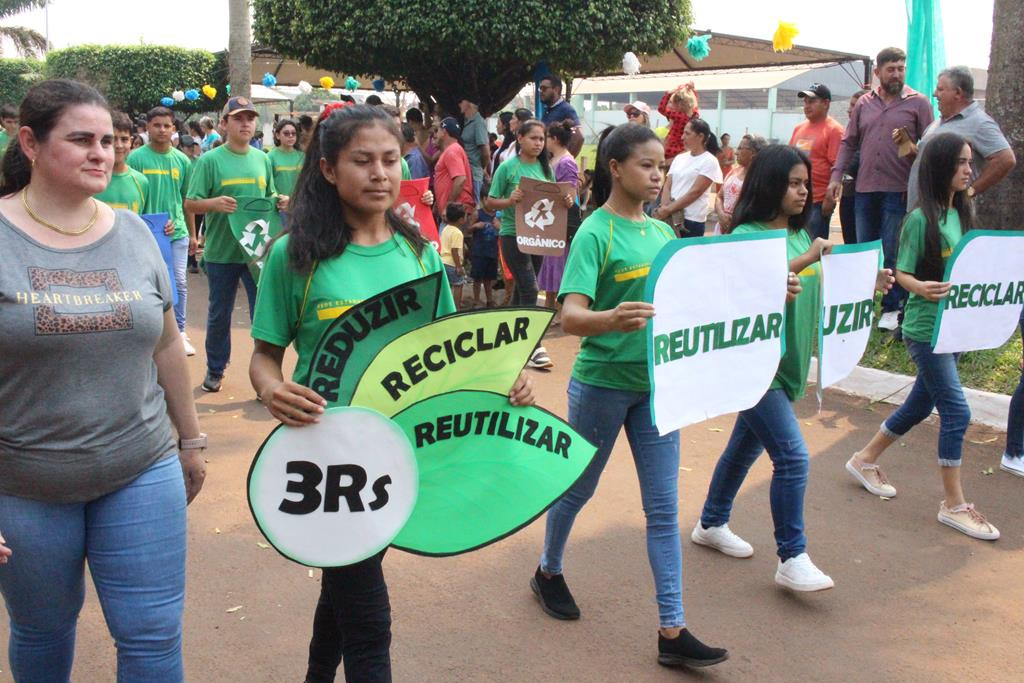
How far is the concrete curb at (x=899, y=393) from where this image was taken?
6.49 m

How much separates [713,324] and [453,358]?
1336 millimetres

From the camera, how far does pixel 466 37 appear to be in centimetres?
1423

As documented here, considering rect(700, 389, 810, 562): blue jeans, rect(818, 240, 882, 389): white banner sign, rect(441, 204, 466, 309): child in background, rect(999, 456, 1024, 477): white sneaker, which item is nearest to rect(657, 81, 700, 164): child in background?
rect(441, 204, 466, 309): child in background

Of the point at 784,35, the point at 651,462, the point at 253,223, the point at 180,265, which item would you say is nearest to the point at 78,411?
the point at 651,462

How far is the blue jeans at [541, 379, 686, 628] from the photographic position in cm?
346

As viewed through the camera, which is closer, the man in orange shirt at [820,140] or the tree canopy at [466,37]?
the man in orange shirt at [820,140]

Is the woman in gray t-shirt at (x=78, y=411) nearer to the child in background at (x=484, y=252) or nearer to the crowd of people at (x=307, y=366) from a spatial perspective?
the crowd of people at (x=307, y=366)

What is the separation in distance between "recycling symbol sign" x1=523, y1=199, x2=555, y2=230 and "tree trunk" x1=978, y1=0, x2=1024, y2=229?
11.6ft

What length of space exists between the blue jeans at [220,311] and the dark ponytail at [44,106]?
14.8 ft

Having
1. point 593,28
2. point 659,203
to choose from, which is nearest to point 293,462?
→ point 659,203

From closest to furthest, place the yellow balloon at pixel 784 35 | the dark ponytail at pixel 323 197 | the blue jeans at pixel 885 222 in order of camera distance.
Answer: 1. the dark ponytail at pixel 323 197
2. the blue jeans at pixel 885 222
3. the yellow balloon at pixel 784 35

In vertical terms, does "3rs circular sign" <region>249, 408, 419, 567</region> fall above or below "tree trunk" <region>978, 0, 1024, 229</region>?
below

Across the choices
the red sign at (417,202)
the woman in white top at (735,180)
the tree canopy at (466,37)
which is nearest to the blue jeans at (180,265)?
the red sign at (417,202)

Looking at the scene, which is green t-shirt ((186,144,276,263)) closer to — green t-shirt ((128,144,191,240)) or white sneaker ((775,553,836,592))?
green t-shirt ((128,144,191,240))
